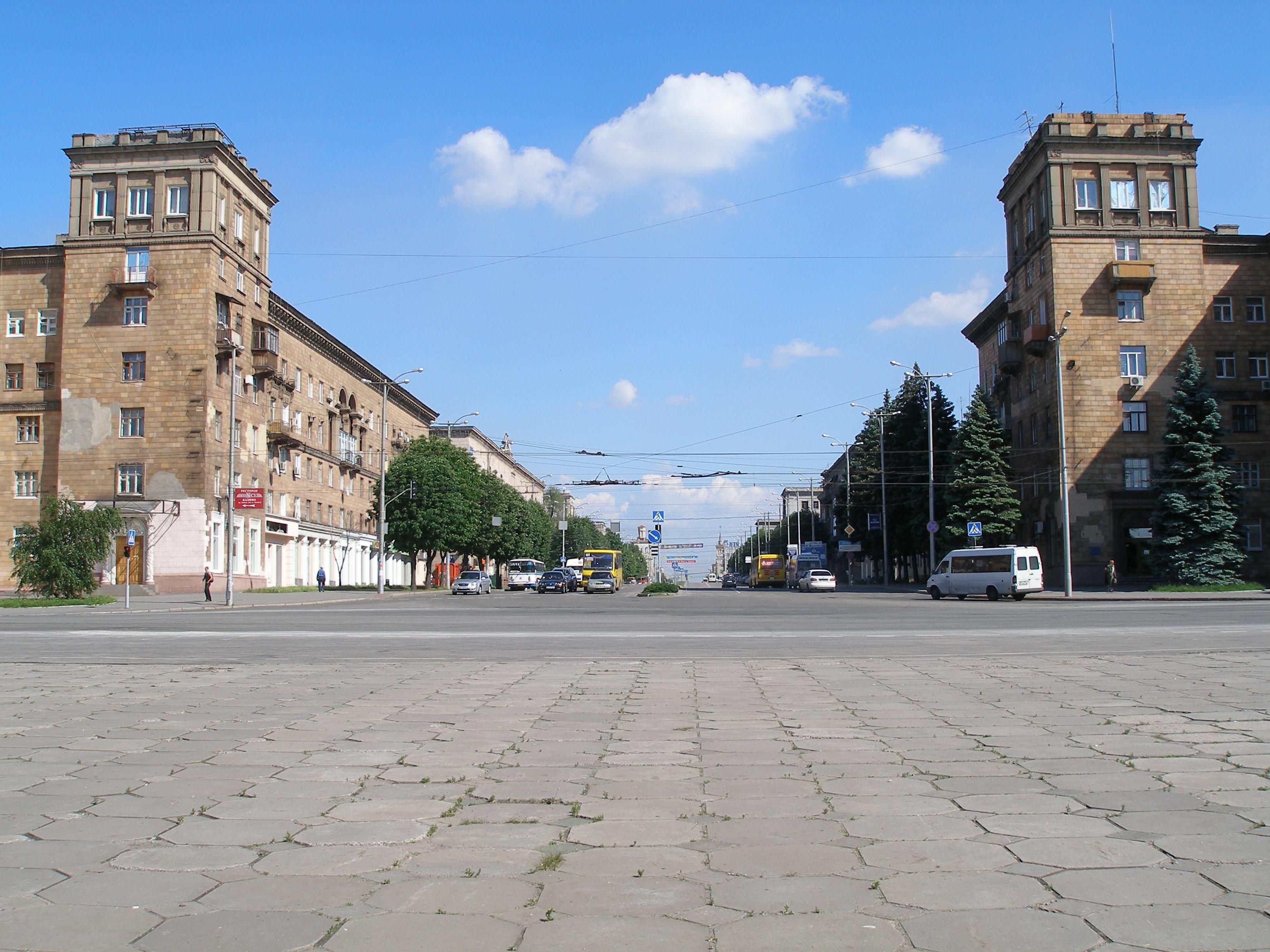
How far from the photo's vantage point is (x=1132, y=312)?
54531 millimetres

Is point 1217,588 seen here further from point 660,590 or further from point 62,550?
point 62,550

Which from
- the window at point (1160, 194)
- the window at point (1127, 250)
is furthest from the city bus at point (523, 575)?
the window at point (1160, 194)

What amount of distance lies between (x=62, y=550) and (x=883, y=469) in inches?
1953

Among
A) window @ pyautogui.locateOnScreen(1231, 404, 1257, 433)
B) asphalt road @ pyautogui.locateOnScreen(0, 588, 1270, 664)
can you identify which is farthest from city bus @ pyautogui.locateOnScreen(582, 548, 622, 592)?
window @ pyautogui.locateOnScreen(1231, 404, 1257, 433)

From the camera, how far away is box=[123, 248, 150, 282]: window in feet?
172

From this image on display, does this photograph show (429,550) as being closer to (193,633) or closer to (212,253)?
(212,253)

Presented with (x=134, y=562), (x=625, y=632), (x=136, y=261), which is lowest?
(x=625, y=632)

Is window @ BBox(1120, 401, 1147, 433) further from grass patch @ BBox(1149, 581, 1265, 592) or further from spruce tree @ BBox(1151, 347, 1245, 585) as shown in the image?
grass patch @ BBox(1149, 581, 1265, 592)

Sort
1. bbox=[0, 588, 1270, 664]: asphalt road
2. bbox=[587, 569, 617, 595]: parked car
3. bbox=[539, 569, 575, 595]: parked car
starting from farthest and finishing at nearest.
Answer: bbox=[539, 569, 575, 595]: parked car → bbox=[587, 569, 617, 595]: parked car → bbox=[0, 588, 1270, 664]: asphalt road

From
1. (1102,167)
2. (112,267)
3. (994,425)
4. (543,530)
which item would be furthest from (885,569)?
(112,267)

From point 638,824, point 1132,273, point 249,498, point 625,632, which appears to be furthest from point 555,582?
point 638,824

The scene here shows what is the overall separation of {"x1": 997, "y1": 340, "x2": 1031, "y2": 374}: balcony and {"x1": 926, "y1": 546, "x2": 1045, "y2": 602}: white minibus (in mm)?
19918

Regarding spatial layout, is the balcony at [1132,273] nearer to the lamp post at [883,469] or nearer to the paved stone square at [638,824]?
the lamp post at [883,469]

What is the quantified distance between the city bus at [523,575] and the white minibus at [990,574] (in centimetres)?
3467
